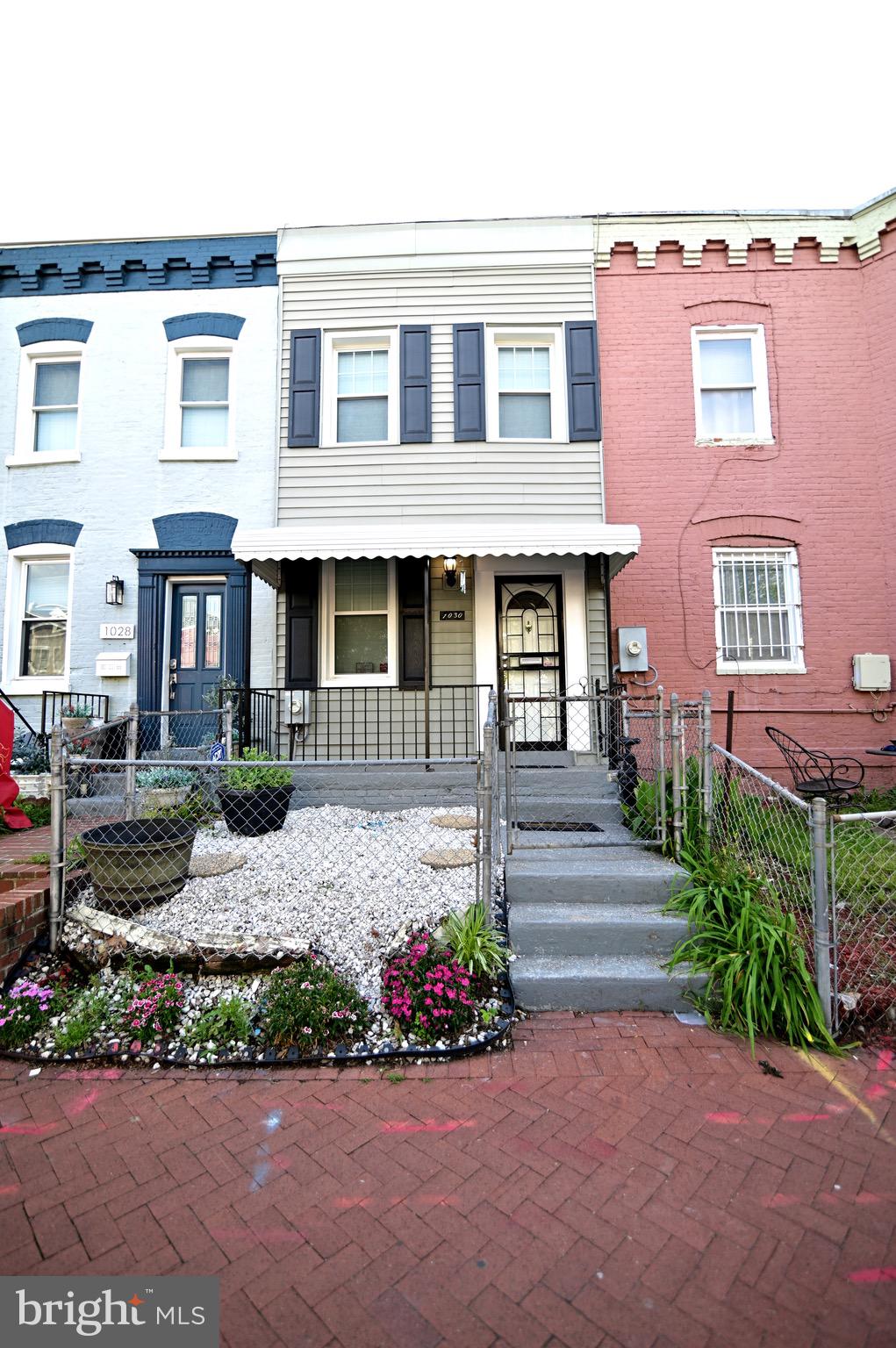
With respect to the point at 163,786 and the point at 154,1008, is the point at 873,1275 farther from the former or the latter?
Answer: the point at 163,786

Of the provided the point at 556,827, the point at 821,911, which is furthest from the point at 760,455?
the point at 821,911

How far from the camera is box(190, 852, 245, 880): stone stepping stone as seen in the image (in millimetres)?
4598

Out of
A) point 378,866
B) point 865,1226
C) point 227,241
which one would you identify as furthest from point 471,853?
Result: point 227,241

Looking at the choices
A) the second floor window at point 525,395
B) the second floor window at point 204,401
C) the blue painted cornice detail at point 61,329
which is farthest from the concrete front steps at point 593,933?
the blue painted cornice detail at point 61,329

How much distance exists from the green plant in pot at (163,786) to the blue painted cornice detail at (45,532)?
3800mm

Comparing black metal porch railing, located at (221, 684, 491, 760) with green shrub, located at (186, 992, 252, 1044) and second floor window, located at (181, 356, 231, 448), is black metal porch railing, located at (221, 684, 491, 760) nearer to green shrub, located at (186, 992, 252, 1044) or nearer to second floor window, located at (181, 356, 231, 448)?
second floor window, located at (181, 356, 231, 448)

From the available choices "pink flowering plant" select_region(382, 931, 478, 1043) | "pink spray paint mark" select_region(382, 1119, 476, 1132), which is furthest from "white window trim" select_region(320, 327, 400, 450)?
"pink spray paint mark" select_region(382, 1119, 476, 1132)

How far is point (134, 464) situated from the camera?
8141 millimetres

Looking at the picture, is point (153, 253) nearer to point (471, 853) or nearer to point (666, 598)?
point (666, 598)

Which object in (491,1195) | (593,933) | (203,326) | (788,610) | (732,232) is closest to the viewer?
(491,1195)

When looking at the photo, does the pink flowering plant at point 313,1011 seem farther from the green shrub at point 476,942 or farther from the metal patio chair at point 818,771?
the metal patio chair at point 818,771

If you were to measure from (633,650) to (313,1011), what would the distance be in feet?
19.5

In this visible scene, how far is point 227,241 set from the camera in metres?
8.22

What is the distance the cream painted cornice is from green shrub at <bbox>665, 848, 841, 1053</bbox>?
820 cm
